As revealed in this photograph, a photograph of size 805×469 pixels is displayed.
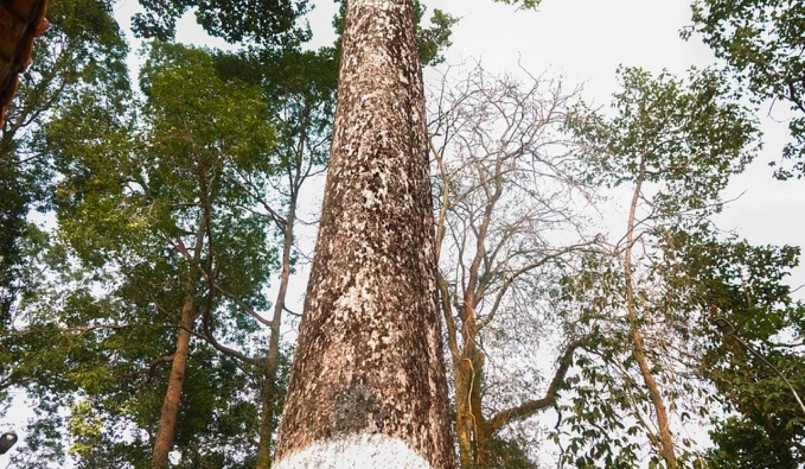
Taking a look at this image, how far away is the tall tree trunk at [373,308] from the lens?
4.17ft

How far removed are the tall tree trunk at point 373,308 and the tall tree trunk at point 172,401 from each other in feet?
25.5

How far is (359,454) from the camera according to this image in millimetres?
1209

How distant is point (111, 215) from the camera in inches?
303

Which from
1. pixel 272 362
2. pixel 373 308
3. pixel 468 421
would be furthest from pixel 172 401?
pixel 373 308

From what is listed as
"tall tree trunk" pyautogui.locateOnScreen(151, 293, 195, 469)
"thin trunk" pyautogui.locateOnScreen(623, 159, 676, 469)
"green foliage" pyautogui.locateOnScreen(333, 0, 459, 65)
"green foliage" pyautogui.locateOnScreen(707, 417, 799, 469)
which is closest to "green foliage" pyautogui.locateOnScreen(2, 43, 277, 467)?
"tall tree trunk" pyautogui.locateOnScreen(151, 293, 195, 469)

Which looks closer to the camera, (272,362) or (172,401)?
(272,362)

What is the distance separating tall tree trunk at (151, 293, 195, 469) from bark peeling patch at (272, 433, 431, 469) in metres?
8.23

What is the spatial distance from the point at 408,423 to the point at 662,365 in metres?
4.85

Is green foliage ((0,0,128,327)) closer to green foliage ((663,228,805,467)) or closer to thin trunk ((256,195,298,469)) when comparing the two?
thin trunk ((256,195,298,469))

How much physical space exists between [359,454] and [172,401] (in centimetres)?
1022

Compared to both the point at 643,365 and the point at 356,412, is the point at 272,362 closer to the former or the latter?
the point at 643,365

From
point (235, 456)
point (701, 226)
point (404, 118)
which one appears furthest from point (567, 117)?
point (235, 456)

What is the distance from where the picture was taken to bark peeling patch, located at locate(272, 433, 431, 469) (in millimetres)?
1203

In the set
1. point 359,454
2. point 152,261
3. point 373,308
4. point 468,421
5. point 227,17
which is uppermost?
point 227,17
